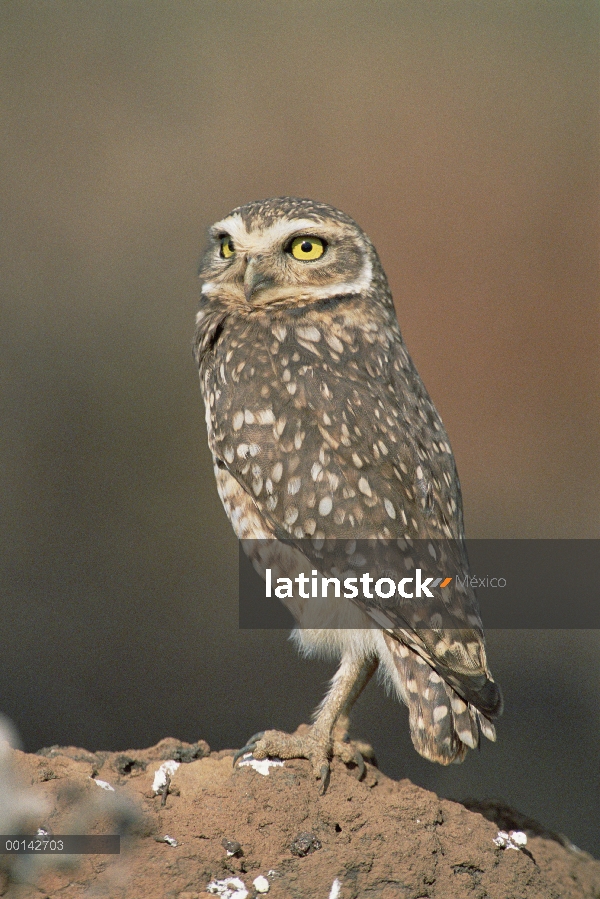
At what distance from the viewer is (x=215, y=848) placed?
4.05ft

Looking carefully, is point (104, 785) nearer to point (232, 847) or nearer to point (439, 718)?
point (232, 847)

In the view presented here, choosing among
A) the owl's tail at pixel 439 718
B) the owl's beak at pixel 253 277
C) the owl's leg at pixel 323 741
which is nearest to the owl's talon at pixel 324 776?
the owl's leg at pixel 323 741

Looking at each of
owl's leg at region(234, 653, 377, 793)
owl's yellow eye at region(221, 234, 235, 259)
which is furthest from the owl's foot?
owl's yellow eye at region(221, 234, 235, 259)

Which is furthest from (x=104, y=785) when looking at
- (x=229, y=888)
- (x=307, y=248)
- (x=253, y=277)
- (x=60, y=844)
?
(x=307, y=248)

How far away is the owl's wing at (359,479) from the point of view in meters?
1.34

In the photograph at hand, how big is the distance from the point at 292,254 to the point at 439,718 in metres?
0.89

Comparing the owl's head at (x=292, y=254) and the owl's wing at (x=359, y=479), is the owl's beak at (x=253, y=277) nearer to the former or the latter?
the owl's head at (x=292, y=254)

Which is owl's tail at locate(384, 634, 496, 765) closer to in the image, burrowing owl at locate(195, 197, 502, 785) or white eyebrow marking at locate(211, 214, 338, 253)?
burrowing owl at locate(195, 197, 502, 785)

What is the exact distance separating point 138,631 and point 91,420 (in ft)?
2.83

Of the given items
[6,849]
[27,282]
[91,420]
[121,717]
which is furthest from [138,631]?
[6,849]

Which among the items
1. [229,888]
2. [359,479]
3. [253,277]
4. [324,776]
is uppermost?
[253,277]

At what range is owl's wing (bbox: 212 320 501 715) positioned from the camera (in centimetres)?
134

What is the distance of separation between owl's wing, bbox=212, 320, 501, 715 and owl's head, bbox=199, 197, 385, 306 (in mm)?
135

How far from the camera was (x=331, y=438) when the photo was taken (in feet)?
4.74
